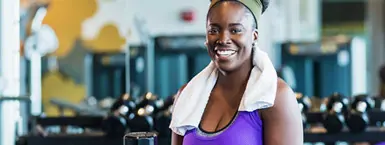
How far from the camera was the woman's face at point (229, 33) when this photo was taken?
4.04ft

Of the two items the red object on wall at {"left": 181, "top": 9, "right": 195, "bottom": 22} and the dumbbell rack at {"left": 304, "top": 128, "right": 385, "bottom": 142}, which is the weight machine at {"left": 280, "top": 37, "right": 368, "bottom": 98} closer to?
the red object on wall at {"left": 181, "top": 9, "right": 195, "bottom": 22}

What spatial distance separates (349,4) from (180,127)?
7.65 meters

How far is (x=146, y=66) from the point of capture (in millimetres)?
4324

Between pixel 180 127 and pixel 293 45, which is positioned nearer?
pixel 180 127

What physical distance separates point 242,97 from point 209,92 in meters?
0.11

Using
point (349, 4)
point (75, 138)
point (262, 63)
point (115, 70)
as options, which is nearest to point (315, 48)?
point (115, 70)

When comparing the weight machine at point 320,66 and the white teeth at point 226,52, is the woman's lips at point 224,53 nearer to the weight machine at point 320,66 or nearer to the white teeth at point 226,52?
the white teeth at point 226,52

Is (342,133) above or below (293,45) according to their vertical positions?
below

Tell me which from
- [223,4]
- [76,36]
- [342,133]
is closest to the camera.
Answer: [223,4]

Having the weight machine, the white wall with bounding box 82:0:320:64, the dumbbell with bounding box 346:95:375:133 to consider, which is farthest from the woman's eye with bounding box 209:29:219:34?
the white wall with bounding box 82:0:320:64

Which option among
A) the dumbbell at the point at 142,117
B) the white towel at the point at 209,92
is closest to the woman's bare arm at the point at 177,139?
the white towel at the point at 209,92

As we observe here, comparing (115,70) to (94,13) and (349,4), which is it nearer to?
(94,13)

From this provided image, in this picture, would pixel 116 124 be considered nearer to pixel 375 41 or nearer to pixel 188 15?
pixel 188 15

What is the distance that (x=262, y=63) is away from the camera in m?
1.29
